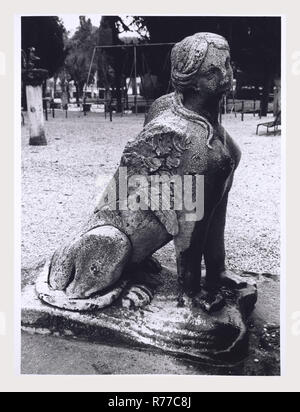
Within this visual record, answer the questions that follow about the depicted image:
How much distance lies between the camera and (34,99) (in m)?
9.85

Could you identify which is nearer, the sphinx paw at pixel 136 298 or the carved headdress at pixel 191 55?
the carved headdress at pixel 191 55

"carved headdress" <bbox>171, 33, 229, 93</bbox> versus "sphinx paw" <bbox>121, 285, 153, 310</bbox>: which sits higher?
"carved headdress" <bbox>171, 33, 229, 93</bbox>

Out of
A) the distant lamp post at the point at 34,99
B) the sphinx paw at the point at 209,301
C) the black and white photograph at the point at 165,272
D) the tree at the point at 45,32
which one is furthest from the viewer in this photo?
the distant lamp post at the point at 34,99

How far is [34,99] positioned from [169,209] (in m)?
7.36

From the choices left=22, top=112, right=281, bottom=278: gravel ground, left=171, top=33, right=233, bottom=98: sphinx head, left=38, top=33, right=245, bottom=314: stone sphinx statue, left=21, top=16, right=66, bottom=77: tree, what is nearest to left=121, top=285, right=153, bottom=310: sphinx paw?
left=38, top=33, right=245, bottom=314: stone sphinx statue

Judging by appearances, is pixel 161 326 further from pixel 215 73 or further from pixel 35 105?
pixel 35 105

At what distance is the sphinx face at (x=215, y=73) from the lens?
9.61ft

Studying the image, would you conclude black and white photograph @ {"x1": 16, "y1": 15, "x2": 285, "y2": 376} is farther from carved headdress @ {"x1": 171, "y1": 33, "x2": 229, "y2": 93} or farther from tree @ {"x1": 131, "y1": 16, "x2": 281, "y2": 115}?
tree @ {"x1": 131, "y1": 16, "x2": 281, "y2": 115}

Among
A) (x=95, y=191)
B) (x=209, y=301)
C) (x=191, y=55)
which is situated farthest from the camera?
(x=95, y=191)

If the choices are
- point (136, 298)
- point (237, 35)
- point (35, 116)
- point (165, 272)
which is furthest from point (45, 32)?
point (35, 116)

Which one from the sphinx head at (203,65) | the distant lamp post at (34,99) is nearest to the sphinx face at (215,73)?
the sphinx head at (203,65)

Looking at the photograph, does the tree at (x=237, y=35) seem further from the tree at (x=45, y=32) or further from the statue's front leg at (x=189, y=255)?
the statue's front leg at (x=189, y=255)

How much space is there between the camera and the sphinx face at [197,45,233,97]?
2.93 meters

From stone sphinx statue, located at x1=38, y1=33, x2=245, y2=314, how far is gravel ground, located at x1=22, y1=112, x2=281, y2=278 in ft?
1.32
